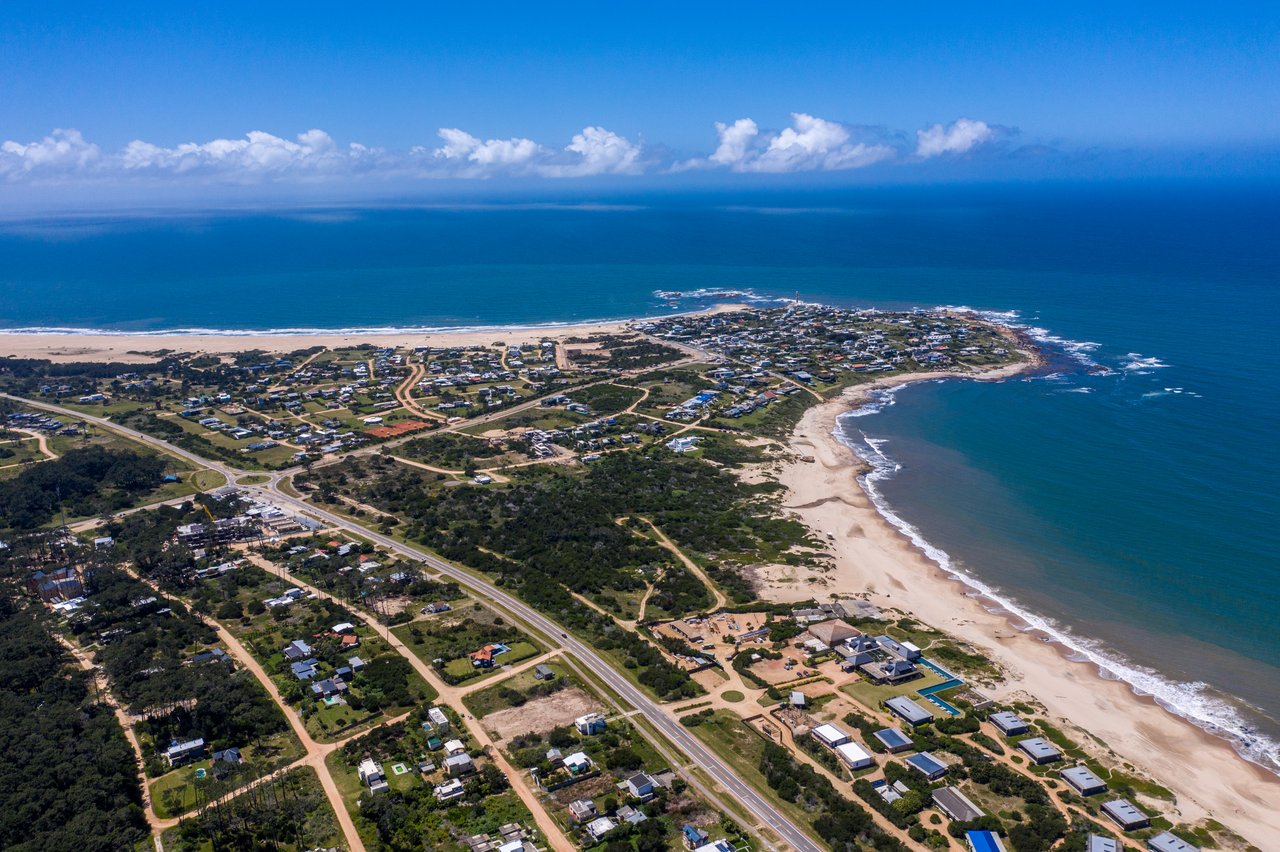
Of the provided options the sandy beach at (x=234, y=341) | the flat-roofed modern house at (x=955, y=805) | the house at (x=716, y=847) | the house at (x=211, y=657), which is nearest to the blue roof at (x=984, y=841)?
the flat-roofed modern house at (x=955, y=805)

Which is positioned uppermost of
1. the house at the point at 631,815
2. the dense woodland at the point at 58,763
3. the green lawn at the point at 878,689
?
the dense woodland at the point at 58,763

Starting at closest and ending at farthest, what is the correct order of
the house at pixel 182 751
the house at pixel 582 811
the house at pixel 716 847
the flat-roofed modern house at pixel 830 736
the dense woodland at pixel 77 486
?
the house at pixel 716 847 → the house at pixel 582 811 → the house at pixel 182 751 → the flat-roofed modern house at pixel 830 736 → the dense woodland at pixel 77 486

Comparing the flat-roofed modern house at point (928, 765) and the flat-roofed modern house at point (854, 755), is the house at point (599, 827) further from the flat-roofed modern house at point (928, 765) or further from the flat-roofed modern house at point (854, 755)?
the flat-roofed modern house at point (928, 765)

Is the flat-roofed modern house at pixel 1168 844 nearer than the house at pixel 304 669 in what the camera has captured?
Yes

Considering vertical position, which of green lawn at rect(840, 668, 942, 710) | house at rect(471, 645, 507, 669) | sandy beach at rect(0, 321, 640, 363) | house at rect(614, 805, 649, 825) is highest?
sandy beach at rect(0, 321, 640, 363)

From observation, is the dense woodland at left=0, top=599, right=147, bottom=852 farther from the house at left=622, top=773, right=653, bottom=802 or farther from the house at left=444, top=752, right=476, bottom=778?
the house at left=622, top=773, right=653, bottom=802

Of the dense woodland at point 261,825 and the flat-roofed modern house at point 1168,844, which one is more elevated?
the dense woodland at point 261,825

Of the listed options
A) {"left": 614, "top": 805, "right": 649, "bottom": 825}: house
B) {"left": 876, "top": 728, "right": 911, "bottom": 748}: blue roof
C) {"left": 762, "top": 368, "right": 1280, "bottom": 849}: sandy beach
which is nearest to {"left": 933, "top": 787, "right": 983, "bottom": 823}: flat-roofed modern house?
{"left": 876, "top": 728, "right": 911, "bottom": 748}: blue roof
